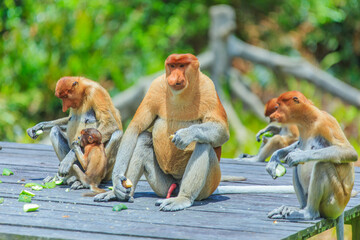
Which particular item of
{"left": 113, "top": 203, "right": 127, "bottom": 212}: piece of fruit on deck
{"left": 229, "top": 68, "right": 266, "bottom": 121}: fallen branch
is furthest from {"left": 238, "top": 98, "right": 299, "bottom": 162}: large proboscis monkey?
{"left": 229, "top": 68, "right": 266, "bottom": 121}: fallen branch

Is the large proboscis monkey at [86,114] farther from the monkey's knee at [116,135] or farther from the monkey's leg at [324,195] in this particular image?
the monkey's leg at [324,195]

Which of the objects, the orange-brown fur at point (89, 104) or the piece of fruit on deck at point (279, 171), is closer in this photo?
the piece of fruit on deck at point (279, 171)

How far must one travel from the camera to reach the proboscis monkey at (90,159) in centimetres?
451

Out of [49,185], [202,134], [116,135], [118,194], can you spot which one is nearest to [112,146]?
[116,135]

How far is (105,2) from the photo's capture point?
11.1 meters

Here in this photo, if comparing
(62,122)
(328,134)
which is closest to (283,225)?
(328,134)

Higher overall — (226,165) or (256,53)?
(256,53)

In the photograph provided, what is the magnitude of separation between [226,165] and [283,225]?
7.48 ft

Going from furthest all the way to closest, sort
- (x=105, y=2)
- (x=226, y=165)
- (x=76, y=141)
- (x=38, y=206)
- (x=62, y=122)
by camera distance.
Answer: (x=105, y=2), (x=226, y=165), (x=62, y=122), (x=76, y=141), (x=38, y=206)

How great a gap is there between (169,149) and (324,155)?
1170mm

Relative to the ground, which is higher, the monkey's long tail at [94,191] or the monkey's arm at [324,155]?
the monkey's arm at [324,155]

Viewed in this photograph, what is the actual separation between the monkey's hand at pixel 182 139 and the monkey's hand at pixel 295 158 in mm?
694

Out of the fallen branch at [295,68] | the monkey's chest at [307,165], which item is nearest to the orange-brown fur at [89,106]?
the monkey's chest at [307,165]

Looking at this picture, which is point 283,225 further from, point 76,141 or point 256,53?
point 256,53
